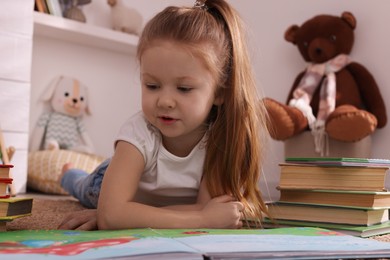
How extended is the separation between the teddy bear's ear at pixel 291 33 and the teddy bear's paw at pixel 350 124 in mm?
484

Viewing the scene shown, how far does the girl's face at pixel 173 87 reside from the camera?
93cm

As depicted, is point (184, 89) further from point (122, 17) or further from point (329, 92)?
point (122, 17)

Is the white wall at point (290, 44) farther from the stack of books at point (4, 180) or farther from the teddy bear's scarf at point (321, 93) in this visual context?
the stack of books at point (4, 180)

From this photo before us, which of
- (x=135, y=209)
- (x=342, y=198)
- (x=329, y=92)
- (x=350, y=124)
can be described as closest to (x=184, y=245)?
(x=135, y=209)

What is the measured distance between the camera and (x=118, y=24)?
2.65 meters

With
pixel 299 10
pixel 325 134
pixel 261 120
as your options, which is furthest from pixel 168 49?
pixel 299 10

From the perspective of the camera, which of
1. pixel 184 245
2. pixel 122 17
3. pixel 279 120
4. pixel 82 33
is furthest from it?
pixel 122 17

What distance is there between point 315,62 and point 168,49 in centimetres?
145

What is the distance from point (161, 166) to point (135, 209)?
0.16 meters

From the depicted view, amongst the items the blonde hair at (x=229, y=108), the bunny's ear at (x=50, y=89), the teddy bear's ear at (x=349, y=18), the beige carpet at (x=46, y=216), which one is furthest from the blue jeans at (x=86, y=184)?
the teddy bear's ear at (x=349, y=18)

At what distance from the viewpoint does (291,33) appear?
2.32m

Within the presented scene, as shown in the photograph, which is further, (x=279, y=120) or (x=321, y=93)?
(x=321, y=93)

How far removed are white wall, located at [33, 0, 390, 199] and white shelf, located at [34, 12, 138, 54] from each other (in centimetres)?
9

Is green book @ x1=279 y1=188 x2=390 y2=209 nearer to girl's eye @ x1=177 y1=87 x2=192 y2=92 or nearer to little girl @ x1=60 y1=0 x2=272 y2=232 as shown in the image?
little girl @ x1=60 y1=0 x2=272 y2=232
